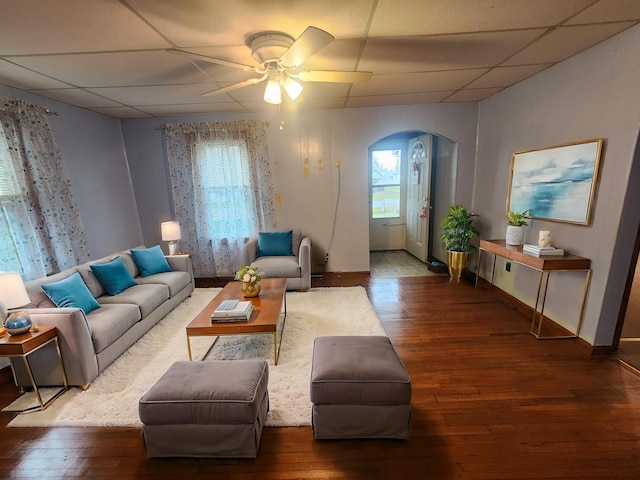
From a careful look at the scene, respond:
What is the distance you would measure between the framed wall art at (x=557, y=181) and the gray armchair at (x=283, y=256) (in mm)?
2684

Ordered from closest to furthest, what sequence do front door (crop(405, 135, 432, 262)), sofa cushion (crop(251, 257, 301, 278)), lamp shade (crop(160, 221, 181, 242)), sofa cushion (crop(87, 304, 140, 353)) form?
sofa cushion (crop(87, 304, 140, 353)), sofa cushion (crop(251, 257, 301, 278)), lamp shade (crop(160, 221, 181, 242)), front door (crop(405, 135, 432, 262))

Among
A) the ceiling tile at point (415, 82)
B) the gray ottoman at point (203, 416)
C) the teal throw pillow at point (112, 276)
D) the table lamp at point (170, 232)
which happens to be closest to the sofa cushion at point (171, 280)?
the teal throw pillow at point (112, 276)

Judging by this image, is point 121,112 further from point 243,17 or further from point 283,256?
point 243,17

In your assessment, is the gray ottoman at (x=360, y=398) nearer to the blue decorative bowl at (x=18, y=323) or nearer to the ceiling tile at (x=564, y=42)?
the blue decorative bowl at (x=18, y=323)

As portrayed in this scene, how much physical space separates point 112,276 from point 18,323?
1.03 m

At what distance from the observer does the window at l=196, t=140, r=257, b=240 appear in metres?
4.32

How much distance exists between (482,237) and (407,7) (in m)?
3.36

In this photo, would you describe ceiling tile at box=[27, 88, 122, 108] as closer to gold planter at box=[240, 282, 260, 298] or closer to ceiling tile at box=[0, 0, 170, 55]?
ceiling tile at box=[0, 0, 170, 55]

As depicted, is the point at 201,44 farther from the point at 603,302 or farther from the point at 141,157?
the point at 603,302

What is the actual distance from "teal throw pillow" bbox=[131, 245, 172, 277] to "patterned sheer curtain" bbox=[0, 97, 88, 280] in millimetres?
636

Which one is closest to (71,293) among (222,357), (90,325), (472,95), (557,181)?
(90,325)

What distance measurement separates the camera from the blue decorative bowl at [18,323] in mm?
1896

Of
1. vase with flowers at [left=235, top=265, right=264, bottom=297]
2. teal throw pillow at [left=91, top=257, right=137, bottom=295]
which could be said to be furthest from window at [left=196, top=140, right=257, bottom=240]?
vase with flowers at [left=235, top=265, right=264, bottom=297]

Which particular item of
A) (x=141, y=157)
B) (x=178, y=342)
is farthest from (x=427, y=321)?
(x=141, y=157)
